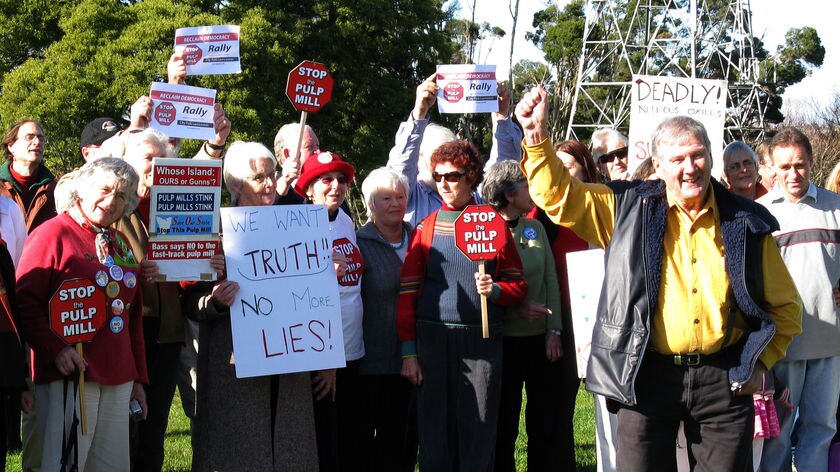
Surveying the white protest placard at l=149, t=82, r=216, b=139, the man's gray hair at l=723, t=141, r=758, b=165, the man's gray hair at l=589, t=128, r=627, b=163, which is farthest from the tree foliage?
the man's gray hair at l=723, t=141, r=758, b=165

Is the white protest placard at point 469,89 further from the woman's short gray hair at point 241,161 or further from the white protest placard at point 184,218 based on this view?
the white protest placard at point 184,218

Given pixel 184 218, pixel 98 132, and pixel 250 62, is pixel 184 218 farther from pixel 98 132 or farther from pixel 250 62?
pixel 250 62

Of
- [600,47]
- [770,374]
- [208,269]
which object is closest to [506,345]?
[770,374]

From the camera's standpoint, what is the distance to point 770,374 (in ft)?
15.6

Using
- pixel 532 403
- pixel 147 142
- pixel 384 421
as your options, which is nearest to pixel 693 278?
pixel 532 403

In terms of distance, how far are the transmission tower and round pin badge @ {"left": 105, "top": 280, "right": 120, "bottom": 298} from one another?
25.7 m

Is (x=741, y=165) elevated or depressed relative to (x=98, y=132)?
depressed

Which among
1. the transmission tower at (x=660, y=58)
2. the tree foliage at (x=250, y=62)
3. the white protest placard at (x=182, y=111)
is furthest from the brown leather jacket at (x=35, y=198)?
the transmission tower at (x=660, y=58)

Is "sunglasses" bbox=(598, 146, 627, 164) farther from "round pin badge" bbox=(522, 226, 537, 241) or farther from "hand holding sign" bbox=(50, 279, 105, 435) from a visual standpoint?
"hand holding sign" bbox=(50, 279, 105, 435)

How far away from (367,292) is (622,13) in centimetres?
4015

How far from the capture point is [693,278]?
4047mm

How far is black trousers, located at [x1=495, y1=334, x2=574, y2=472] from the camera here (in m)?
5.79

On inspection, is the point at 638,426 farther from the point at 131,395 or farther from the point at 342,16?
the point at 342,16

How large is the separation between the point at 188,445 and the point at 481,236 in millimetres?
3639
